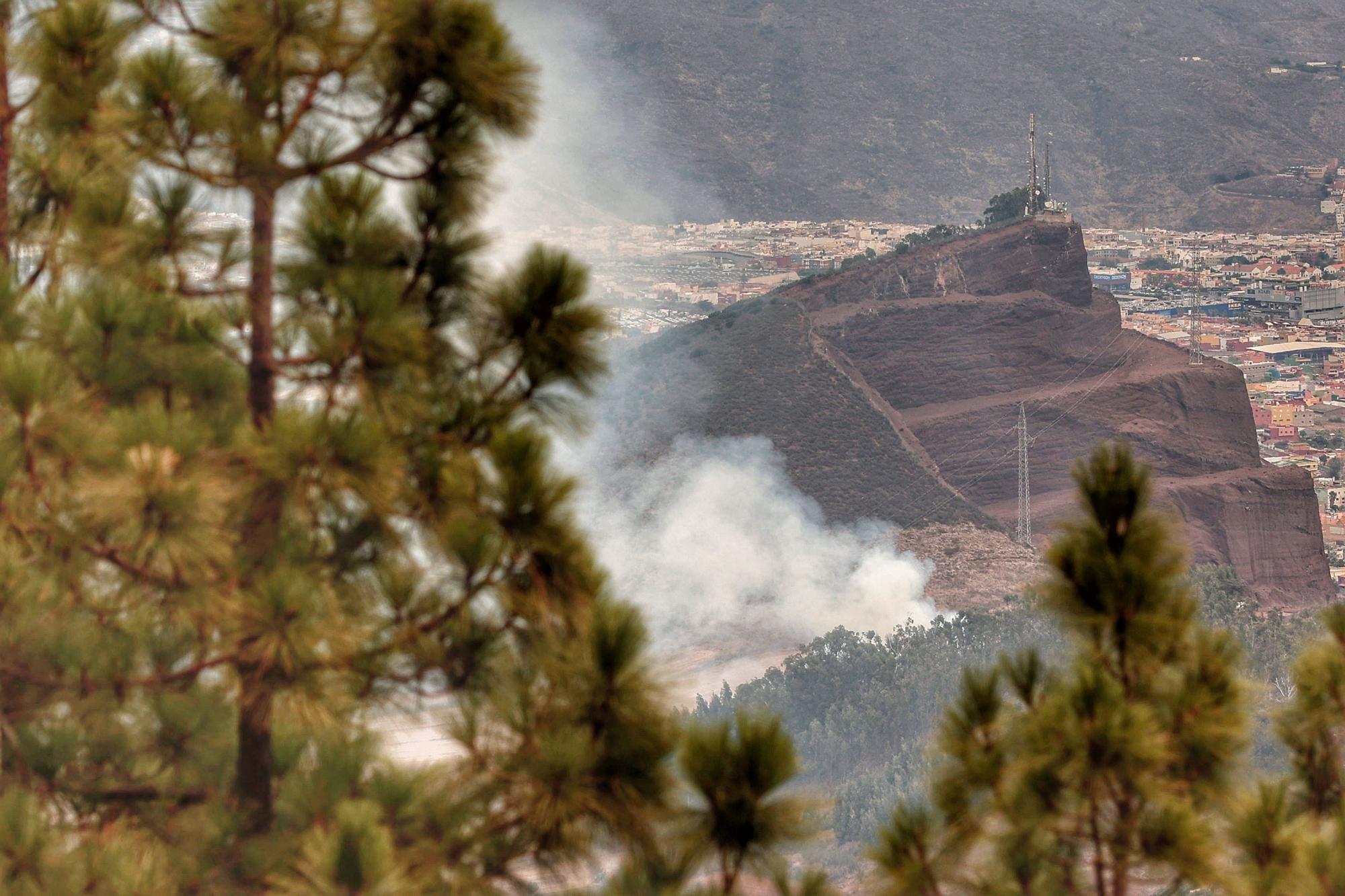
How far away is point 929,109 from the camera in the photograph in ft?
220

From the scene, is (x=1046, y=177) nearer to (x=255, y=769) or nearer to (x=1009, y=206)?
(x=1009, y=206)

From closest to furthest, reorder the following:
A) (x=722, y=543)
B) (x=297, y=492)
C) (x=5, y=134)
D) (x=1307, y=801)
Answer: (x=297, y=492) < (x=1307, y=801) < (x=5, y=134) < (x=722, y=543)

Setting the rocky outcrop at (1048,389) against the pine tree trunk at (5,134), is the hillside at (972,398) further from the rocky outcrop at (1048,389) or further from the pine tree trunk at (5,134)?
the pine tree trunk at (5,134)

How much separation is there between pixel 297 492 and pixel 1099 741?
157 cm

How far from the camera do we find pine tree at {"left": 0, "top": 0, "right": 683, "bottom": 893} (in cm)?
263

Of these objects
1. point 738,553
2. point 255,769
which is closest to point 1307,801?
point 255,769

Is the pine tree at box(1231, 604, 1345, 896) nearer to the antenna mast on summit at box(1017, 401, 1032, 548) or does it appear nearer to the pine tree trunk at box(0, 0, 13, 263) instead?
the pine tree trunk at box(0, 0, 13, 263)

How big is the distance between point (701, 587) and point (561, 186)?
27.6m

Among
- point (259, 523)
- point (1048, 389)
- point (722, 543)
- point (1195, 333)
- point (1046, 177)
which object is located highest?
point (1046, 177)

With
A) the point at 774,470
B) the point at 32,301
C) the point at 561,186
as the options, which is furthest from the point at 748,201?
the point at 32,301

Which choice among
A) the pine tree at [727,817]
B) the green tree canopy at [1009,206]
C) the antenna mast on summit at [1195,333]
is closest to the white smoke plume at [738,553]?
the antenna mast on summit at [1195,333]

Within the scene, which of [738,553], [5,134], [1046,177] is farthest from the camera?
[1046,177]

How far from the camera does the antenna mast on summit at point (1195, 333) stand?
120ft

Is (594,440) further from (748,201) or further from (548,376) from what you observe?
(548,376)
